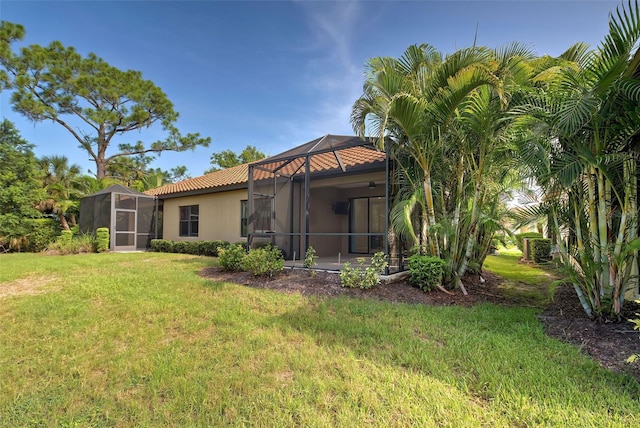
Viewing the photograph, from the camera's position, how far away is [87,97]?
74.4ft

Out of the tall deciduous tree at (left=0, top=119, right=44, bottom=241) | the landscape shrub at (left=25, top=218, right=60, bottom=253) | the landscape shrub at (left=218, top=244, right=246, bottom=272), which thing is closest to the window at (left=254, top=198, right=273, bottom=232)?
the landscape shrub at (left=218, top=244, right=246, bottom=272)

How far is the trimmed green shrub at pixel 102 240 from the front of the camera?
1342 cm

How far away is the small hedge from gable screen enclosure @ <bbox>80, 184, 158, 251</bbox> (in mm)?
1165

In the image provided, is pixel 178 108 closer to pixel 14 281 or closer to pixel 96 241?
pixel 96 241

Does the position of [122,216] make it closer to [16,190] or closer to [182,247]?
[182,247]

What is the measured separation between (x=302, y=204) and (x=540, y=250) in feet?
30.8

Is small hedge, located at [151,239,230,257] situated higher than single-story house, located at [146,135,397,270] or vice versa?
single-story house, located at [146,135,397,270]

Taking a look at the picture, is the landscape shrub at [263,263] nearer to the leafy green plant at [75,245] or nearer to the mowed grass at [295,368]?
the mowed grass at [295,368]

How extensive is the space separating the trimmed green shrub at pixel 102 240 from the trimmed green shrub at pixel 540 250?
18009 mm

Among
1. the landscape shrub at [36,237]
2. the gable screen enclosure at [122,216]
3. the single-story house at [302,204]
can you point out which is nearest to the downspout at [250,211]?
the single-story house at [302,204]

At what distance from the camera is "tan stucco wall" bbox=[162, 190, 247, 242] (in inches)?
497

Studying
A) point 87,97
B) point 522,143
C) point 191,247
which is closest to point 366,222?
point 191,247

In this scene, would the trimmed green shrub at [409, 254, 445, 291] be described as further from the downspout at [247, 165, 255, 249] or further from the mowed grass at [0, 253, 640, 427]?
the downspout at [247, 165, 255, 249]

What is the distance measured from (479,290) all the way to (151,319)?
6116 mm
